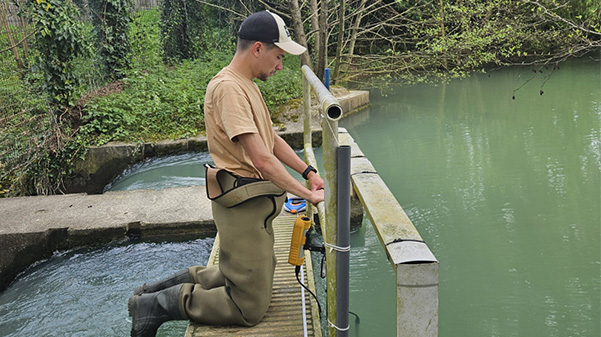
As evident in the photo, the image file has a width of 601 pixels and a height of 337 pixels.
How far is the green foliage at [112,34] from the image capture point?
10.6 meters

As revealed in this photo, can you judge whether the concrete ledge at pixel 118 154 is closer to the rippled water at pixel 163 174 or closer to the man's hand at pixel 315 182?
the rippled water at pixel 163 174

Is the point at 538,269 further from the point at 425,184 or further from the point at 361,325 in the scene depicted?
the point at 425,184

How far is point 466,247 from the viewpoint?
15.8 ft

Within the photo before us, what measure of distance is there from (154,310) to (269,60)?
138cm

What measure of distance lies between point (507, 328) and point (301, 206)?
6.12ft

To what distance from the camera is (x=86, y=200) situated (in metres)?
5.36

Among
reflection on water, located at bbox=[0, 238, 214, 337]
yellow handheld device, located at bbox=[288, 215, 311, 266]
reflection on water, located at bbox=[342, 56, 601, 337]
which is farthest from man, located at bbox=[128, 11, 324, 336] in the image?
reflection on water, located at bbox=[342, 56, 601, 337]

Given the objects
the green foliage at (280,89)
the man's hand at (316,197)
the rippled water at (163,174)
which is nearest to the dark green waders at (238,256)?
the man's hand at (316,197)

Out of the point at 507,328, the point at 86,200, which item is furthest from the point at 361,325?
the point at 86,200

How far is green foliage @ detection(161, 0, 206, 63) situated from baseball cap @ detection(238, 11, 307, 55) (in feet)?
43.2

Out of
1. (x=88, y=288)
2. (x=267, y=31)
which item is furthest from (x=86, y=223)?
(x=267, y=31)

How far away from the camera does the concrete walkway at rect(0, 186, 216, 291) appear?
14.8 ft

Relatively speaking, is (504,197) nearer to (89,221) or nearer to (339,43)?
(89,221)

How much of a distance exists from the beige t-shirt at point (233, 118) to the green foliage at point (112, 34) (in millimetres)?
9127
